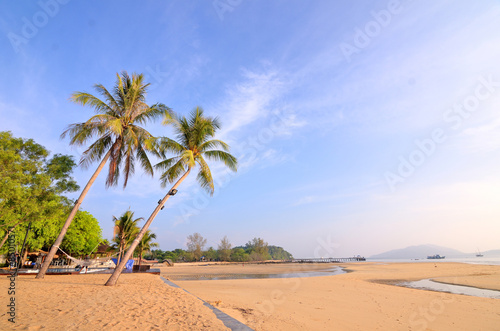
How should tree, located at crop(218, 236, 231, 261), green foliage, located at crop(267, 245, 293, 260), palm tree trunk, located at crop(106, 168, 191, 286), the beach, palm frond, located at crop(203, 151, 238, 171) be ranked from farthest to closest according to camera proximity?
green foliage, located at crop(267, 245, 293, 260)
tree, located at crop(218, 236, 231, 261)
palm frond, located at crop(203, 151, 238, 171)
palm tree trunk, located at crop(106, 168, 191, 286)
the beach

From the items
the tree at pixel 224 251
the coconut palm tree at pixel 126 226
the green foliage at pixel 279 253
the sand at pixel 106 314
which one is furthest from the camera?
the green foliage at pixel 279 253

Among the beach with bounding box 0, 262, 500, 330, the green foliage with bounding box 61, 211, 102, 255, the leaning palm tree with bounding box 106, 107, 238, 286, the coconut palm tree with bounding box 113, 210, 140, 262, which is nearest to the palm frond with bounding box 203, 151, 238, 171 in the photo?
the leaning palm tree with bounding box 106, 107, 238, 286

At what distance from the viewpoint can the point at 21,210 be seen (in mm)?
12758

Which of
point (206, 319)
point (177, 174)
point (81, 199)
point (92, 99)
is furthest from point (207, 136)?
point (206, 319)

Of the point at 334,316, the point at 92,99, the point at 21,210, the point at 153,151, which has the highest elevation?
the point at 92,99

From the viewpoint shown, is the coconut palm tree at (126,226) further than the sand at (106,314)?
Yes

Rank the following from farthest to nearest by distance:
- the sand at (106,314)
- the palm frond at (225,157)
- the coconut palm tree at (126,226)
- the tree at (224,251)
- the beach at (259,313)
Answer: the tree at (224,251), the coconut palm tree at (126,226), the palm frond at (225,157), the beach at (259,313), the sand at (106,314)

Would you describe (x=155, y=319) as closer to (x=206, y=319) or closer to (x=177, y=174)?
(x=206, y=319)

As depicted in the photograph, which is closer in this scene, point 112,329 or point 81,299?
point 112,329

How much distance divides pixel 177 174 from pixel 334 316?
9584 millimetres

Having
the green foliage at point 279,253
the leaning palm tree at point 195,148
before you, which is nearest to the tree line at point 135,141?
the leaning palm tree at point 195,148

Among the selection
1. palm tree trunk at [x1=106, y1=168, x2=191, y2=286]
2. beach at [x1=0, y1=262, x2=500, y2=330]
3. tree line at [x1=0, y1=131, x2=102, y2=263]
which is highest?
tree line at [x1=0, y1=131, x2=102, y2=263]

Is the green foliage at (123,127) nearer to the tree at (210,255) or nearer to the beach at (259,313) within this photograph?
the beach at (259,313)

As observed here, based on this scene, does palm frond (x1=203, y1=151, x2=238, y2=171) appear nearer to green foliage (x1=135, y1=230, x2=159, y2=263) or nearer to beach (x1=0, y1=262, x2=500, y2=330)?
beach (x1=0, y1=262, x2=500, y2=330)
